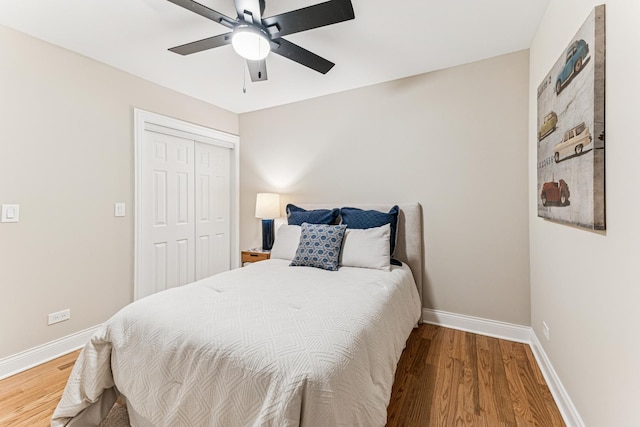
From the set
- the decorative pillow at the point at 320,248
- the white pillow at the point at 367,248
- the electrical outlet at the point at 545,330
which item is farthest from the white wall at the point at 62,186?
the electrical outlet at the point at 545,330

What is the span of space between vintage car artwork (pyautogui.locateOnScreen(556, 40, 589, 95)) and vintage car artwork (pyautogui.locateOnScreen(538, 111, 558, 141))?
164 millimetres

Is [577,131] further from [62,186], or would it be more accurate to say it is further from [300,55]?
[62,186]

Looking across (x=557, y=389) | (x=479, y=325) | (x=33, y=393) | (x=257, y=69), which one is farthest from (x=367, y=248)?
(x=33, y=393)

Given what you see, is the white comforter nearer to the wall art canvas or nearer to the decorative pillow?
the decorative pillow

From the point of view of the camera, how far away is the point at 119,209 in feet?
8.82

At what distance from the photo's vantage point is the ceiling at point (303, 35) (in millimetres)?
1825

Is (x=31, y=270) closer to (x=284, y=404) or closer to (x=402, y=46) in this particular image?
(x=284, y=404)

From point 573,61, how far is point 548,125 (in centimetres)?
46

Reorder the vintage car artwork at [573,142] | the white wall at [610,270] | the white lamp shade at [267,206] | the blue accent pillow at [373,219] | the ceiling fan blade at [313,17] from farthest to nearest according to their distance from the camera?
the white lamp shade at [267,206]
the blue accent pillow at [373,219]
the ceiling fan blade at [313,17]
the vintage car artwork at [573,142]
the white wall at [610,270]

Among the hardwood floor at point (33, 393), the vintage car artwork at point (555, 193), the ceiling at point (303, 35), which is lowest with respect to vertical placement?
the hardwood floor at point (33, 393)

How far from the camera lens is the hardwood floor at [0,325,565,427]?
62.0 inches

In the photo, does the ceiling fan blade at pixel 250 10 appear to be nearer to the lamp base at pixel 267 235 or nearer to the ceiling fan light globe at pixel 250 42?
the ceiling fan light globe at pixel 250 42

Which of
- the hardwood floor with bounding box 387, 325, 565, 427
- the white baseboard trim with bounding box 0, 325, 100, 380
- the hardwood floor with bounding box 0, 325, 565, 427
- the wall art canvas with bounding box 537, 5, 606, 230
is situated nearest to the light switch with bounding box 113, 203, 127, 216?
the white baseboard trim with bounding box 0, 325, 100, 380

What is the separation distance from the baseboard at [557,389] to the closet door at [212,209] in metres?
3.41
